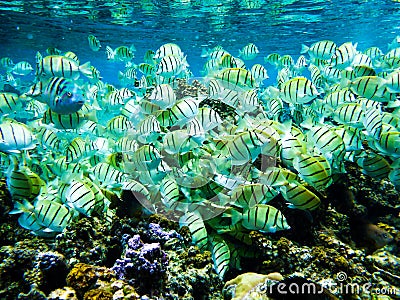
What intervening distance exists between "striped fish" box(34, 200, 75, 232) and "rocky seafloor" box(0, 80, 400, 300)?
0.14 m

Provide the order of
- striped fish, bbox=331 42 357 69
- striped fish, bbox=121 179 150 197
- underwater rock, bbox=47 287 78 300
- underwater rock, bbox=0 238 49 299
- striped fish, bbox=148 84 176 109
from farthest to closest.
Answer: striped fish, bbox=331 42 357 69 < striped fish, bbox=148 84 176 109 < striped fish, bbox=121 179 150 197 < underwater rock, bbox=0 238 49 299 < underwater rock, bbox=47 287 78 300

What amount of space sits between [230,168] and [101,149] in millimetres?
2948

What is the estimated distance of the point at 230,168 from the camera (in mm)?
4043

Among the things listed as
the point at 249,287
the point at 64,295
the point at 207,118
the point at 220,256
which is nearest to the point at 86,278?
the point at 64,295

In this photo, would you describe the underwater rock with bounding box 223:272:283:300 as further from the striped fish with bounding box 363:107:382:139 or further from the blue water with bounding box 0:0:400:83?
the blue water with bounding box 0:0:400:83

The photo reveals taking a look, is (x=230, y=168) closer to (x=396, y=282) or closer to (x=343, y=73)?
(x=396, y=282)

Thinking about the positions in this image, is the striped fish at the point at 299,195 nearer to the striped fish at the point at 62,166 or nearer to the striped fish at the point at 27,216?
the striped fish at the point at 27,216

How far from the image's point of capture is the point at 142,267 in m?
2.99

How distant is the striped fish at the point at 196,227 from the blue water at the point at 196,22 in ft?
54.1

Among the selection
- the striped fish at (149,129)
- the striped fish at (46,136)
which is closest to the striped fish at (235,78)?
the striped fish at (149,129)

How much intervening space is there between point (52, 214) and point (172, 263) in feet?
5.15

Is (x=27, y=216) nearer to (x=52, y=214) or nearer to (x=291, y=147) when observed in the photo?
(x=52, y=214)

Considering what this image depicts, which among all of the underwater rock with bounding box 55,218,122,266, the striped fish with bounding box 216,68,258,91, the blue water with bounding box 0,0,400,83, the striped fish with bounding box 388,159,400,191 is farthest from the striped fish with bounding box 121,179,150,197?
the blue water with bounding box 0,0,400,83

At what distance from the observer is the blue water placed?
18.2 metres
